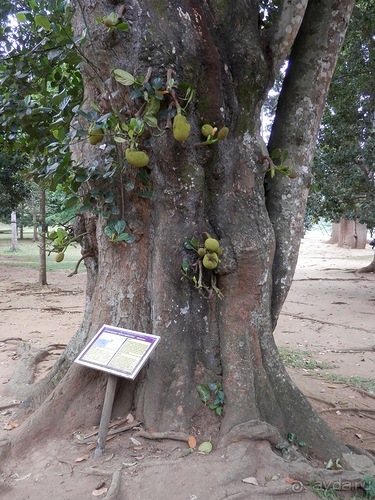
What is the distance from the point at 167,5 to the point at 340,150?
23.7 ft

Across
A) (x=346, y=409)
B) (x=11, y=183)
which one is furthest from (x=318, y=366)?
(x=11, y=183)

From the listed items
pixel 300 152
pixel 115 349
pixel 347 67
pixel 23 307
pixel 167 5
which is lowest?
pixel 23 307

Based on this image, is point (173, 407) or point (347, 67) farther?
point (347, 67)

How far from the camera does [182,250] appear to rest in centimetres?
253

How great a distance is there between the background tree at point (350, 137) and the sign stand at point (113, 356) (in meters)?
6.07

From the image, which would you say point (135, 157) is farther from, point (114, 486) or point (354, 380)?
point (354, 380)

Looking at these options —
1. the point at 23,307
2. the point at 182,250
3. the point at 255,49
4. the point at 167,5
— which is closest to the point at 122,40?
the point at 167,5

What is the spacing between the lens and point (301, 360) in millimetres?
5070

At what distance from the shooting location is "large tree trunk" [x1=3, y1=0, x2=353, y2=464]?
95.9 inches

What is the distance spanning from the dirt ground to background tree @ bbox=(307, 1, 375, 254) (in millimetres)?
2507

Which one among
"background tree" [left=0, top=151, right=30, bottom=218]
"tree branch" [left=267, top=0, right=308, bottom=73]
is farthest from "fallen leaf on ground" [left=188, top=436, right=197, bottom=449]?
"background tree" [left=0, top=151, right=30, bottom=218]

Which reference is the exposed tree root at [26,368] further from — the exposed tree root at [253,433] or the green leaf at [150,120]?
the green leaf at [150,120]

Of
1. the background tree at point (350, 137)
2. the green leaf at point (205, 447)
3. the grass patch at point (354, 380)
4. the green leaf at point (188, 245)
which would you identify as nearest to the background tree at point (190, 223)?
the green leaf at point (188, 245)

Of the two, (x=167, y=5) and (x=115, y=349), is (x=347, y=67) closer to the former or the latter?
(x=167, y=5)
